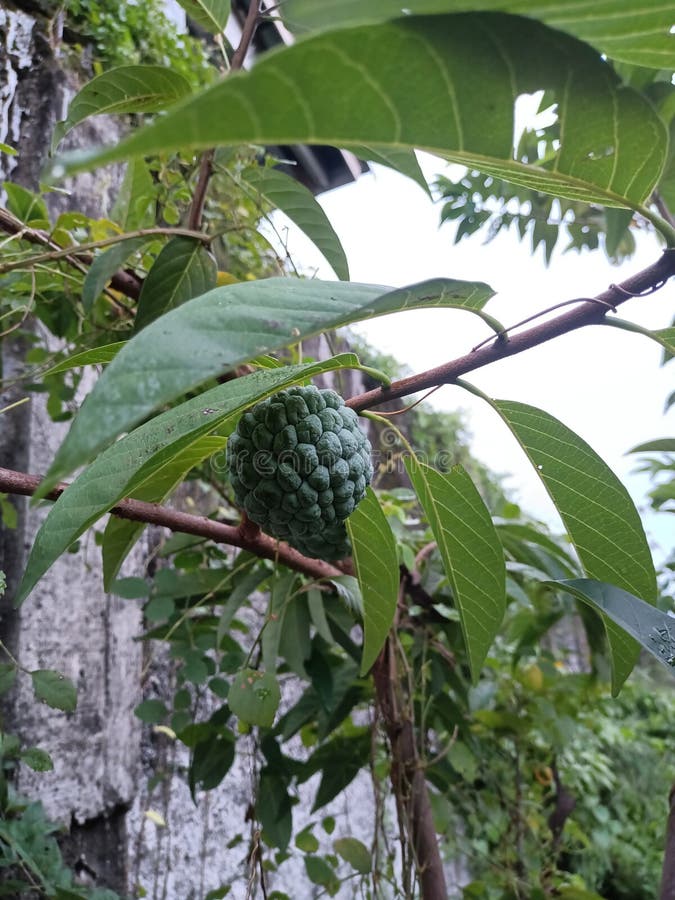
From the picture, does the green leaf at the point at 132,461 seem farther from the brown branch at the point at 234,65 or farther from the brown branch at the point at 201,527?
the brown branch at the point at 234,65

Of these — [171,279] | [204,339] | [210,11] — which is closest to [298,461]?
[204,339]

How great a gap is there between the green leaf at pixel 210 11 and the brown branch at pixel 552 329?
0.60m

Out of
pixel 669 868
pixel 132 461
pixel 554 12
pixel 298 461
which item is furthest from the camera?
pixel 669 868

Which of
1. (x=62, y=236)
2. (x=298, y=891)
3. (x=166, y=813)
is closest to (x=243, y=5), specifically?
(x=62, y=236)

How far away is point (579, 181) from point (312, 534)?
1.24 ft

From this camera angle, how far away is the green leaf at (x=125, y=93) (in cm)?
73

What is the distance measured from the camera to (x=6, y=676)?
2.50 feet

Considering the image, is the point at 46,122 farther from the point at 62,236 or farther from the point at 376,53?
the point at 376,53

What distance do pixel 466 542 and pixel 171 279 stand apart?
19.3 inches

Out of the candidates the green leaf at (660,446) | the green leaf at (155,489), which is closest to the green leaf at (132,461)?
the green leaf at (155,489)

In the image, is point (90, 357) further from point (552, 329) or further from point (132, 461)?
point (552, 329)

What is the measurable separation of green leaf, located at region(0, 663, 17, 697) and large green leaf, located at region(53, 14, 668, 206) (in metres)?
0.70

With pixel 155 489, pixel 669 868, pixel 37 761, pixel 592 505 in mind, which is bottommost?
pixel 669 868

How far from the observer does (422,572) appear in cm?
115
